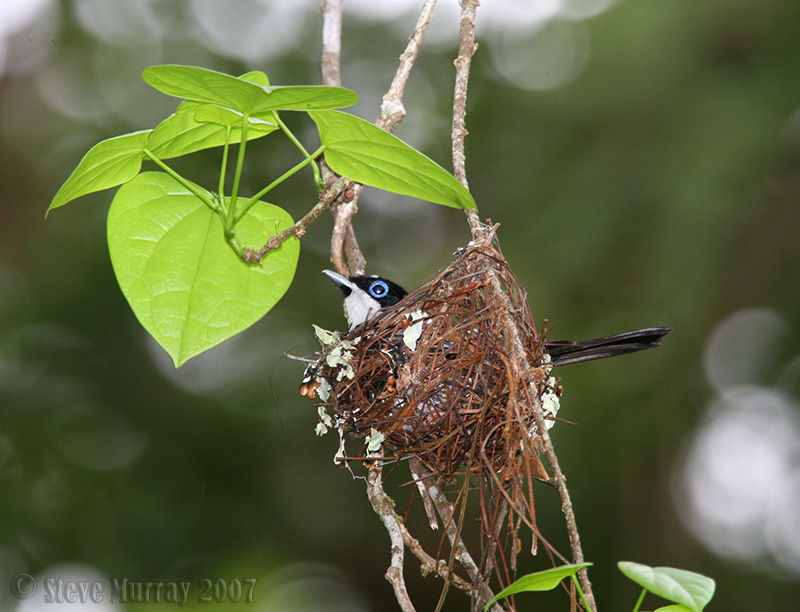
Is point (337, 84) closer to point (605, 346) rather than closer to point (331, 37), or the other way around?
point (331, 37)

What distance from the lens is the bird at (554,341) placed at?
280cm

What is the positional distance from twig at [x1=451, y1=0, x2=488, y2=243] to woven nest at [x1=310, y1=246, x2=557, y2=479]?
110 millimetres

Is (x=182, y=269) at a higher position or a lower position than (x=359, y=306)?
higher

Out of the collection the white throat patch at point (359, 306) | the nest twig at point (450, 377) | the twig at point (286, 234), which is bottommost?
the nest twig at point (450, 377)

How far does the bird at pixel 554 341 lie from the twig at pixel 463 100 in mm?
597

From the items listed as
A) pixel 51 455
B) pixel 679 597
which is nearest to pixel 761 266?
pixel 679 597

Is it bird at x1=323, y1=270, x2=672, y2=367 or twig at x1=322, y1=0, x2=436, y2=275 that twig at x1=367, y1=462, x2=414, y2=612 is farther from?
twig at x1=322, y1=0, x2=436, y2=275

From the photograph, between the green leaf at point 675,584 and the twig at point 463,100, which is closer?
the green leaf at point 675,584

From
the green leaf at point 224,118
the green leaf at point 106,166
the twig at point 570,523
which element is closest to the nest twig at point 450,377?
the twig at point 570,523

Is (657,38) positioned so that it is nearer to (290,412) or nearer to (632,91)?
(632,91)

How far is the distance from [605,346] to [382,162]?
1362mm

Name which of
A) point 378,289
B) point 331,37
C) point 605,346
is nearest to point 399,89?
point 331,37

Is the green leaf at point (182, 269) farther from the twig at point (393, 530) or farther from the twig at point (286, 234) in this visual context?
the twig at point (393, 530)

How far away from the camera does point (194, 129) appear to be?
7.12ft
